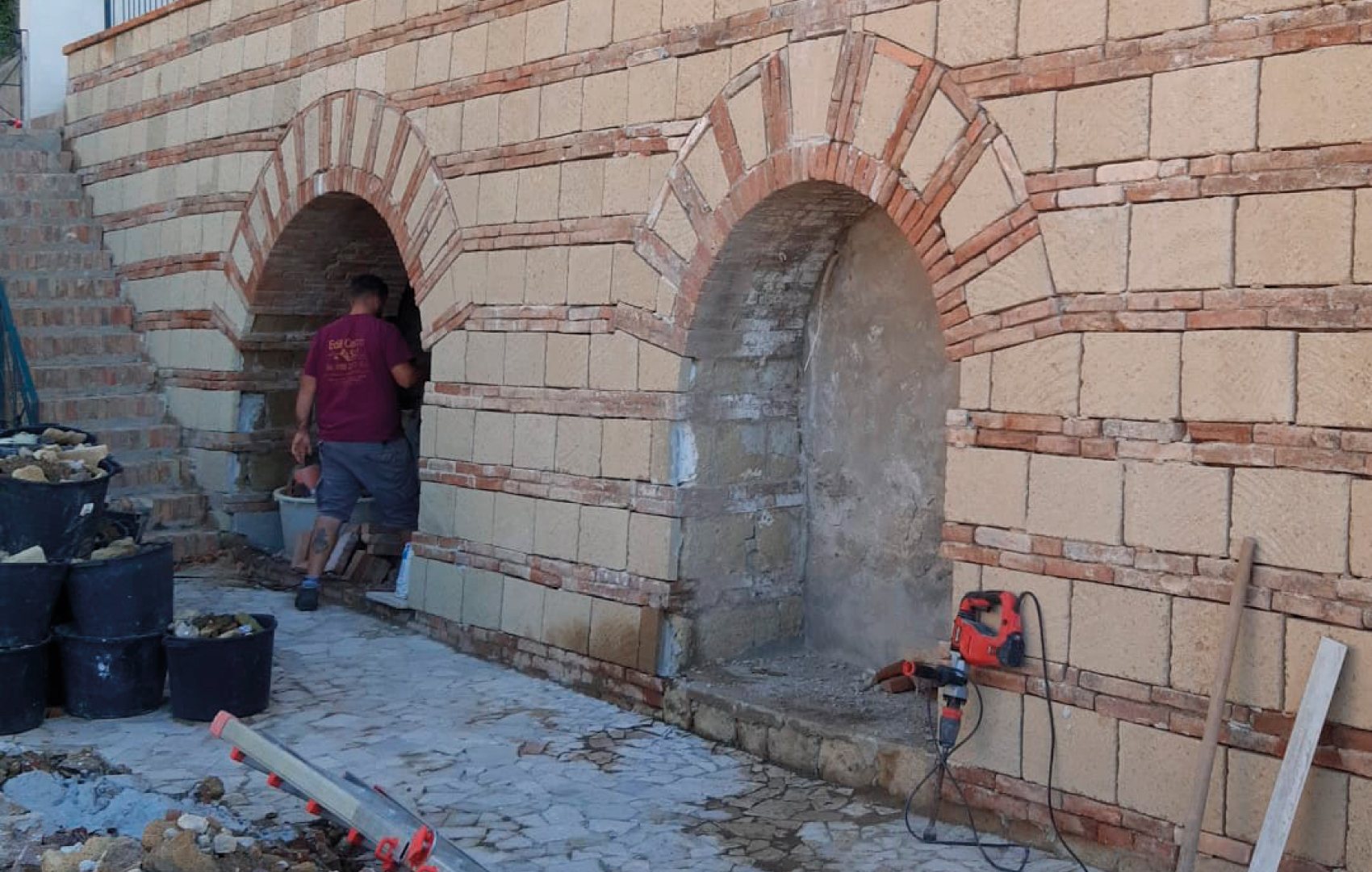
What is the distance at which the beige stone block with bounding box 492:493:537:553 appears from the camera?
7844mm

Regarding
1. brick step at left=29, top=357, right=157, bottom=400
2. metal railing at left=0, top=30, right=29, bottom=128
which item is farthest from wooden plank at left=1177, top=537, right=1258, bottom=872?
metal railing at left=0, top=30, right=29, bottom=128

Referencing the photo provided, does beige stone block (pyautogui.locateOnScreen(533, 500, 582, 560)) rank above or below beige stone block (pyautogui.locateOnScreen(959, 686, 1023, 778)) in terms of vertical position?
above

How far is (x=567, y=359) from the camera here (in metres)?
7.62

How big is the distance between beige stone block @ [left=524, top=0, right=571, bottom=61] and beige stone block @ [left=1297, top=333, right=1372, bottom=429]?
14.3ft

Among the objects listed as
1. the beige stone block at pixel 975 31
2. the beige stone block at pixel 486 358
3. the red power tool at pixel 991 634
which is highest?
the beige stone block at pixel 975 31

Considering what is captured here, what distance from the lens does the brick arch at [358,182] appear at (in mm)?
8602

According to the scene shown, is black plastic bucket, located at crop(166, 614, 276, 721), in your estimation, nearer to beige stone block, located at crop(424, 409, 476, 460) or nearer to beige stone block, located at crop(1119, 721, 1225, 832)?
beige stone block, located at crop(424, 409, 476, 460)

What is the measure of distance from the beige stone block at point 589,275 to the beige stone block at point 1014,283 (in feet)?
7.53

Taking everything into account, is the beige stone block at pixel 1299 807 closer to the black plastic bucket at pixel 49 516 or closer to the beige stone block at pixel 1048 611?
the beige stone block at pixel 1048 611

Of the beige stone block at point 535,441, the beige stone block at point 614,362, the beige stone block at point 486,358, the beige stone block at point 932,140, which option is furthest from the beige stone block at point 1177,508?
the beige stone block at point 486,358

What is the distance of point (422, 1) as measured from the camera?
862 cm

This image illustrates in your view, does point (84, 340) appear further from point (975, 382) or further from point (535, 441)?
point (975, 382)

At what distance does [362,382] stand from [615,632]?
2918 mm

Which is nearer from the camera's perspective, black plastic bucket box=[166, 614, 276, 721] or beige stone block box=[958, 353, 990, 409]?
beige stone block box=[958, 353, 990, 409]
